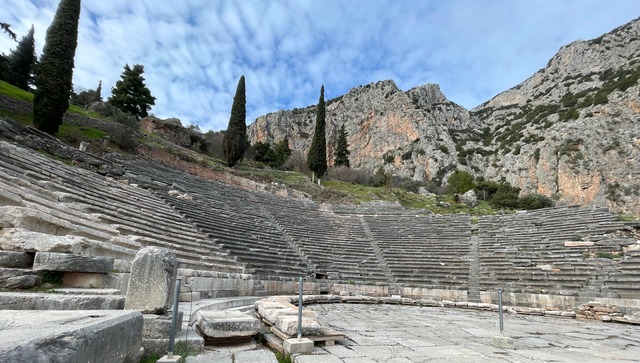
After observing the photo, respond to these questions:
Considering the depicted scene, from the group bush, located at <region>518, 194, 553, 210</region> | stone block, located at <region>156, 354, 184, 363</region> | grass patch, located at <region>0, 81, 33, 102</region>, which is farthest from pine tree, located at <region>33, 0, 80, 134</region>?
bush, located at <region>518, 194, 553, 210</region>

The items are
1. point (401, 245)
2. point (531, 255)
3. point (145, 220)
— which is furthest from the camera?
point (401, 245)

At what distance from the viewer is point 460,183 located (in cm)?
4262

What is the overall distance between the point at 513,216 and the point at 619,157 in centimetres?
2288

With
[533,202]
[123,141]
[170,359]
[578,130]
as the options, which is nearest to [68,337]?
[170,359]

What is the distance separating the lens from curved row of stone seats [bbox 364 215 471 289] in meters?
14.7

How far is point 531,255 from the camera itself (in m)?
14.4

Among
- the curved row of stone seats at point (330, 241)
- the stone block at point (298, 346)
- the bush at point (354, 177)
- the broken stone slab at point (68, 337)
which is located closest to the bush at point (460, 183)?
the bush at point (354, 177)

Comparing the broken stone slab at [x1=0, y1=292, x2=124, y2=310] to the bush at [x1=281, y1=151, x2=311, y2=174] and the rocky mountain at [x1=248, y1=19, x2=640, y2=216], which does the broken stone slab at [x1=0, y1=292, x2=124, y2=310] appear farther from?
the rocky mountain at [x1=248, y1=19, x2=640, y2=216]

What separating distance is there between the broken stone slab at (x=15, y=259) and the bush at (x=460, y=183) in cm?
4230

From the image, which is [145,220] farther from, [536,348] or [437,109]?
[437,109]

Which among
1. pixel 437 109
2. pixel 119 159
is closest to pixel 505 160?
pixel 437 109

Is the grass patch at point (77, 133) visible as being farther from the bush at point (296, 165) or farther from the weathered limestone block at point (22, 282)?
the bush at point (296, 165)

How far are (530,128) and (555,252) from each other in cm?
4287

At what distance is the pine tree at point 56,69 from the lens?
18.6 meters
